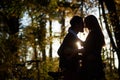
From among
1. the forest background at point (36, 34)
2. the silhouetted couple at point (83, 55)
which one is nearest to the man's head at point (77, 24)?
the silhouetted couple at point (83, 55)

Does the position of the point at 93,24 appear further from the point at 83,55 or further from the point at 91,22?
the point at 83,55

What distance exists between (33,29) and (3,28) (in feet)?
13.7

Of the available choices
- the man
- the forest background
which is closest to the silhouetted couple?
the man

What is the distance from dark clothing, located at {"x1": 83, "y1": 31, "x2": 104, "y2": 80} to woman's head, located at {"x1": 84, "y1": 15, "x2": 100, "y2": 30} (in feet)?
0.35

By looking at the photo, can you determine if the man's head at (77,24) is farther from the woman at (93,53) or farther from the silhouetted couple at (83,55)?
the woman at (93,53)

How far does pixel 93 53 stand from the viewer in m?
6.70

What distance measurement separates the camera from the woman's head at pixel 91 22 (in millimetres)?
6840

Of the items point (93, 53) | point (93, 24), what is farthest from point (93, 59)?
point (93, 24)

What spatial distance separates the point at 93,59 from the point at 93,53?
0.35ft

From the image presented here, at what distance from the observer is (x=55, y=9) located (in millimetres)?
18750

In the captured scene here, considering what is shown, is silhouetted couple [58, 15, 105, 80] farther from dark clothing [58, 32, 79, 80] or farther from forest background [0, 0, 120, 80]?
forest background [0, 0, 120, 80]

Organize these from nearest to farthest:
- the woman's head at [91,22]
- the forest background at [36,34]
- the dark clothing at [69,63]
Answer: the dark clothing at [69,63]
the woman's head at [91,22]
the forest background at [36,34]

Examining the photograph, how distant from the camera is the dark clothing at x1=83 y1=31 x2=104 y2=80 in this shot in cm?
662

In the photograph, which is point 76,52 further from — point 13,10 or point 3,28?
point 3,28
